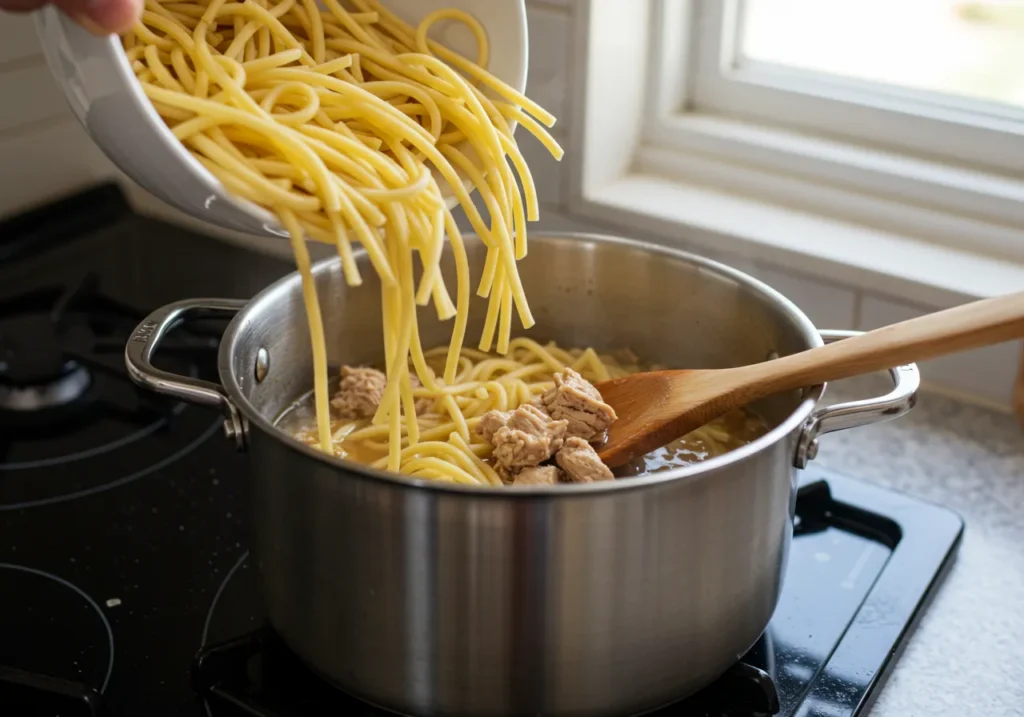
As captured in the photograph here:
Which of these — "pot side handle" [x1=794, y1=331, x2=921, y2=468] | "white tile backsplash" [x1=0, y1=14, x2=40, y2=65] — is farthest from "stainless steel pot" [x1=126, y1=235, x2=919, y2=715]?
"white tile backsplash" [x1=0, y1=14, x2=40, y2=65]

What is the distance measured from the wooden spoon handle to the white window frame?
0.40 metres

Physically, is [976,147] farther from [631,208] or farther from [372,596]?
[372,596]

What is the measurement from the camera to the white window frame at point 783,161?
4.13ft

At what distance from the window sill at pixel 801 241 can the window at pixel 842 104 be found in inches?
0.9

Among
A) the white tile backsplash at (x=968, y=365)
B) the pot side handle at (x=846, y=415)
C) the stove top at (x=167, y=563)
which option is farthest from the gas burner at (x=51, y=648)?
the white tile backsplash at (x=968, y=365)

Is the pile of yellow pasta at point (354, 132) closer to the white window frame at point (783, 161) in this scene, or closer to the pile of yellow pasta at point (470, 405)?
the pile of yellow pasta at point (470, 405)

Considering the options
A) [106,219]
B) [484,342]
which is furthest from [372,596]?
[106,219]

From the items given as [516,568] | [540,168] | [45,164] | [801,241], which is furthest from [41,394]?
[801,241]

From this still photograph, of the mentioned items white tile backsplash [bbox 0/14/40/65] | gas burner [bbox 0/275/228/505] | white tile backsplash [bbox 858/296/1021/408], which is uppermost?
white tile backsplash [bbox 0/14/40/65]

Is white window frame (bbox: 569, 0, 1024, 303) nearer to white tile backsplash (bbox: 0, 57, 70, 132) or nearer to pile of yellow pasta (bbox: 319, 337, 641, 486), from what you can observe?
pile of yellow pasta (bbox: 319, 337, 641, 486)

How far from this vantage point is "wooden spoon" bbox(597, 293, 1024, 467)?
2.60 ft

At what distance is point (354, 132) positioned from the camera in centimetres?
89

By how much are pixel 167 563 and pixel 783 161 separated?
32.2 inches

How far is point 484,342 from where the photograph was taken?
959mm
